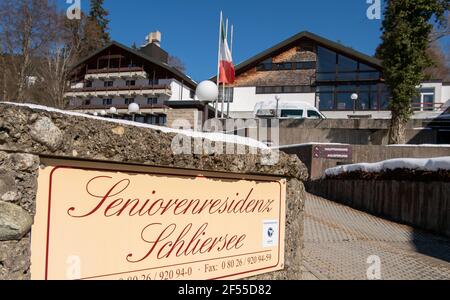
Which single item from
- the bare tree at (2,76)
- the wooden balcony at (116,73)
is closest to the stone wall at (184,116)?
the bare tree at (2,76)

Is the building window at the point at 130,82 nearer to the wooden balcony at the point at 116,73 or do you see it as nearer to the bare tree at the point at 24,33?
the wooden balcony at the point at 116,73

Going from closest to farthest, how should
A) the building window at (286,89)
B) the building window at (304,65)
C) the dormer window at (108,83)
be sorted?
the building window at (286,89) → the building window at (304,65) → the dormer window at (108,83)

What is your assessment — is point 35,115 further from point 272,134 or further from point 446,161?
point 272,134

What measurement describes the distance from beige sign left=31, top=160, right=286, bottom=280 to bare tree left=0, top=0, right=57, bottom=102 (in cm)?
2497

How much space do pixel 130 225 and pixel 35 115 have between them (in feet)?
3.16

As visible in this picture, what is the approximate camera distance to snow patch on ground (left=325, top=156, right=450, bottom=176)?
12.8m

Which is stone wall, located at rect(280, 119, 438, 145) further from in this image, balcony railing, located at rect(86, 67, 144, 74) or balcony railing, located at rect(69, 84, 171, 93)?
balcony railing, located at rect(86, 67, 144, 74)

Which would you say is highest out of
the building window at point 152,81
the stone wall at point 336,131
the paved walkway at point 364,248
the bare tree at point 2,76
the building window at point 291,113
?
the building window at point 152,81

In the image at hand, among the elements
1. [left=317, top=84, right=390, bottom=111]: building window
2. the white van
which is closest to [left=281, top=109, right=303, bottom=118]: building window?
the white van

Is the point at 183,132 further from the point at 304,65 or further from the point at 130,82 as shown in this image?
the point at 130,82

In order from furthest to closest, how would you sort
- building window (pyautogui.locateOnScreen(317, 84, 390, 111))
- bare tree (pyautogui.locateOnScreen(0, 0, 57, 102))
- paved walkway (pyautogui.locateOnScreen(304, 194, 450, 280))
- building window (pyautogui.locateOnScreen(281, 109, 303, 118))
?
building window (pyautogui.locateOnScreen(317, 84, 390, 111))
building window (pyautogui.locateOnScreen(281, 109, 303, 118))
bare tree (pyautogui.locateOnScreen(0, 0, 57, 102))
paved walkway (pyautogui.locateOnScreen(304, 194, 450, 280))

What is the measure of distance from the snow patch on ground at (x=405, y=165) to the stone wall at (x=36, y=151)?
11650mm

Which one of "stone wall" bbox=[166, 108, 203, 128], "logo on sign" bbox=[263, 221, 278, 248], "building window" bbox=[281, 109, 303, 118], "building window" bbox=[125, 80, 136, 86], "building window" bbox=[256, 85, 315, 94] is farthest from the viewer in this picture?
"building window" bbox=[125, 80, 136, 86]

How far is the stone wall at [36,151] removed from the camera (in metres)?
2.33
